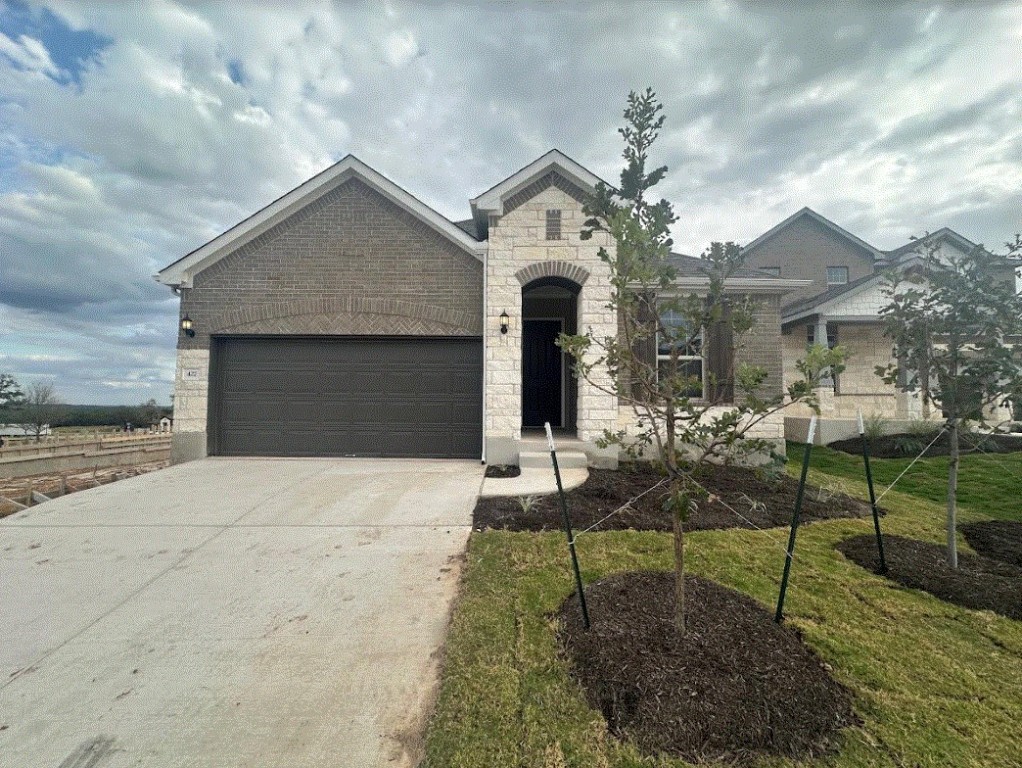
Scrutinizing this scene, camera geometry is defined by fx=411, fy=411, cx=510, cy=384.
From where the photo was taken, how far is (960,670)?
8.29ft

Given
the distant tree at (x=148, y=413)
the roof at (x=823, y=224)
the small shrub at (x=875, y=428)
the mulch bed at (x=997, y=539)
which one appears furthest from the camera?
the distant tree at (x=148, y=413)

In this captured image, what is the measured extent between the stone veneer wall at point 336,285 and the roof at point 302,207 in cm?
14

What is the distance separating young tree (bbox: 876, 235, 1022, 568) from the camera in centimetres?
399

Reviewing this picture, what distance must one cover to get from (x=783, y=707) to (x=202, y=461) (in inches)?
377

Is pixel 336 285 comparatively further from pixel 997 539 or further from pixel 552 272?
pixel 997 539

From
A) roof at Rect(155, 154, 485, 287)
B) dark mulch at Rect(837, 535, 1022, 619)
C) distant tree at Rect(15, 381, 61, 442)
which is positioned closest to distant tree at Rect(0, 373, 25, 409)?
distant tree at Rect(15, 381, 61, 442)

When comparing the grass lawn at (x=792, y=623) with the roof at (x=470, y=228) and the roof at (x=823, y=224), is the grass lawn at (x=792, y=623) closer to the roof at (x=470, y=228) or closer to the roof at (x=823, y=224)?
the roof at (x=470, y=228)

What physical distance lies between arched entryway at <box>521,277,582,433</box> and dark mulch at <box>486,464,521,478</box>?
266cm

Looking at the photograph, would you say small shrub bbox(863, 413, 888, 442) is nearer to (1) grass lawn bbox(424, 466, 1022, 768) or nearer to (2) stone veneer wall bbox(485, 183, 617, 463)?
(2) stone veneer wall bbox(485, 183, 617, 463)

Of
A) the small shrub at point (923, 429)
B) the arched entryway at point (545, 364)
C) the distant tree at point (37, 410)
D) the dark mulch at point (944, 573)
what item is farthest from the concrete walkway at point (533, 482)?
the distant tree at point (37, 410)

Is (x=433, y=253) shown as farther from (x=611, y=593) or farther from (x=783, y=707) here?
(x=783, y=707)

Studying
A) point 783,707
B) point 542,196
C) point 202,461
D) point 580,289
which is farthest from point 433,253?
point 783,707

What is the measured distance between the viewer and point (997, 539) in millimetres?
4680

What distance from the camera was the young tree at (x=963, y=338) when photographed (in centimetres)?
399
